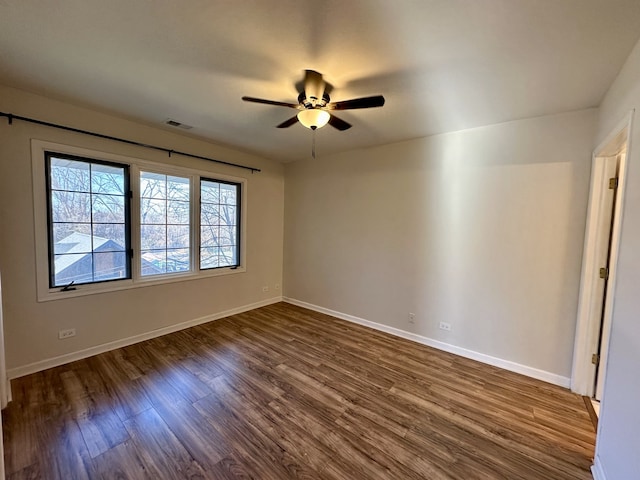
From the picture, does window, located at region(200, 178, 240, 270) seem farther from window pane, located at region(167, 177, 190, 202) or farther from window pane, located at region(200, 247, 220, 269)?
window pane, located at region(167, 177, 190, 202)

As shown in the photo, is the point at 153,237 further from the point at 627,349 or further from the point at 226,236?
the point at 627,349

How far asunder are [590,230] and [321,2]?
2862 mm

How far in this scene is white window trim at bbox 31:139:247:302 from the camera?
255 centimetres

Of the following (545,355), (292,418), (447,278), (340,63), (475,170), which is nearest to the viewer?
(340,63)

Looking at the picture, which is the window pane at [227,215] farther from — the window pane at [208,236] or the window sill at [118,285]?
the window sill at [118,285]

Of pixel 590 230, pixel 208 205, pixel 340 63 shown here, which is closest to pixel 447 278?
pixel 590 230

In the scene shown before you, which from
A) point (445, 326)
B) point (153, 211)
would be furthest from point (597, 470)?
point (153, 211)

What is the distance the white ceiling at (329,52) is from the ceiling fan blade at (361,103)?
23cm

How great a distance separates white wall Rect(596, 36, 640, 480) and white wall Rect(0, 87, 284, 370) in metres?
4.14

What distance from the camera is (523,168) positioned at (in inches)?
107

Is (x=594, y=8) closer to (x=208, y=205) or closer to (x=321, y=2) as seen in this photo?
(x=321, y=2)

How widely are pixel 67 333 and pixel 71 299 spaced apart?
35cm

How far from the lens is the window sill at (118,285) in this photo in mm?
2668

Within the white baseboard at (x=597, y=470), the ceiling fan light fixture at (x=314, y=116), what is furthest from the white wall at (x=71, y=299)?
the white baseboard at (x=597, y=470)
